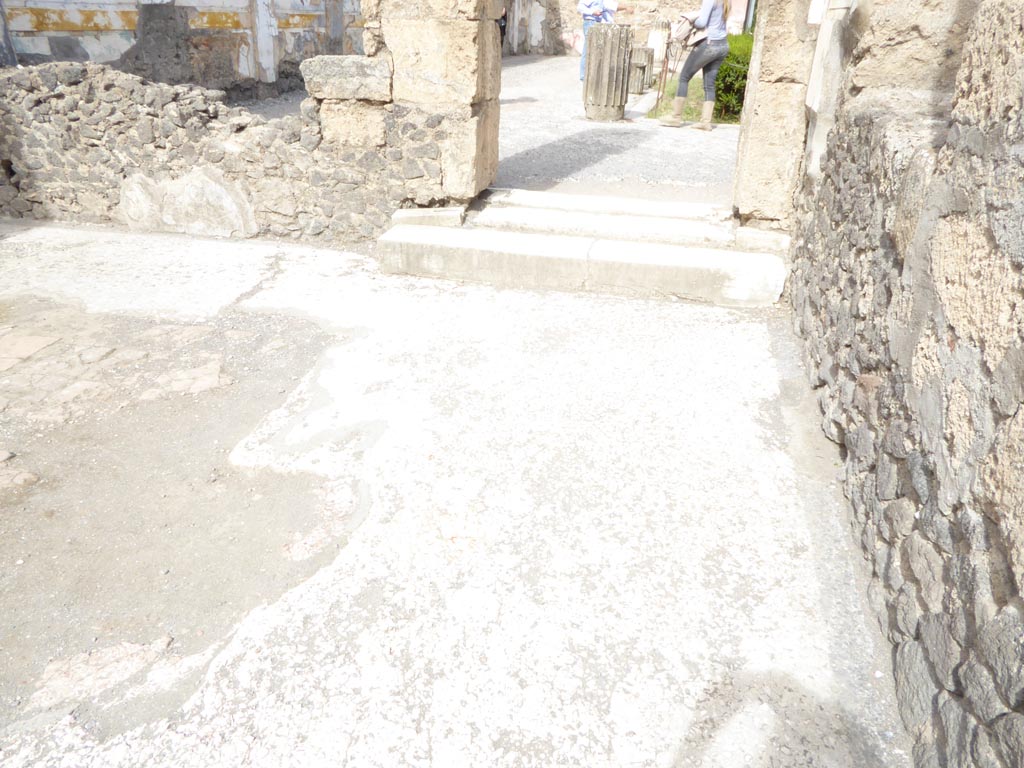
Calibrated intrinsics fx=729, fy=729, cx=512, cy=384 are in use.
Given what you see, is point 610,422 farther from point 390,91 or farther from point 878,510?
point 390,91

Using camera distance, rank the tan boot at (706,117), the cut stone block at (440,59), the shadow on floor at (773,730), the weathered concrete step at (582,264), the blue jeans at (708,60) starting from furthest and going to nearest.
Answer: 1. the tan boot at (706,117)
2. the blue jeans at (708,60)
3. the cut stone block at (440,59)
4. the weathered concrete step at (582,264)
5. the shadow on floor at (773,730)

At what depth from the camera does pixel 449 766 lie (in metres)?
1.72

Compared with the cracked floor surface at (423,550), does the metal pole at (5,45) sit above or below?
above

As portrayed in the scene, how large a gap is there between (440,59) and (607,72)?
5.12 meters

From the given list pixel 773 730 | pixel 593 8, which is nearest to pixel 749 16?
pixel 593 8

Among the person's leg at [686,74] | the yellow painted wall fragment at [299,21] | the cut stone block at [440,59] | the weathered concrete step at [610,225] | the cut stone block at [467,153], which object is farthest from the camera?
the yellow painted wall fragment at [299,21]

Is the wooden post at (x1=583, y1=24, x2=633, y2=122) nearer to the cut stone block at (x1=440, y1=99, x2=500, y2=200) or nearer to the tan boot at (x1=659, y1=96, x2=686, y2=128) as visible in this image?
the tan boot at (x1=659, y1=96, x2=686, y2=128)

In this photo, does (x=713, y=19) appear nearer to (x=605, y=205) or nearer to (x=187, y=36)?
(x=605, y=205)

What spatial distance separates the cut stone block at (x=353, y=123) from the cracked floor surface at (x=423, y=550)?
1.56 meters

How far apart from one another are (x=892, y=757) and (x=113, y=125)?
587 centimetres

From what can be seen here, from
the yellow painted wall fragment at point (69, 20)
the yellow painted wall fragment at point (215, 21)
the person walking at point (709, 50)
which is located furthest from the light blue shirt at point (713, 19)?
the yellow painted wall fragment at point (69, 20)

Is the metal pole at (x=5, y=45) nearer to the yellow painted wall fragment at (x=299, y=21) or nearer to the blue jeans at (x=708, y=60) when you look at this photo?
the yellow painted wall fragment at (x=299, y=21)

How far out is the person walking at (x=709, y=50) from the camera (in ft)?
26.3

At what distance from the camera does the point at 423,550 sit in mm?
2389
